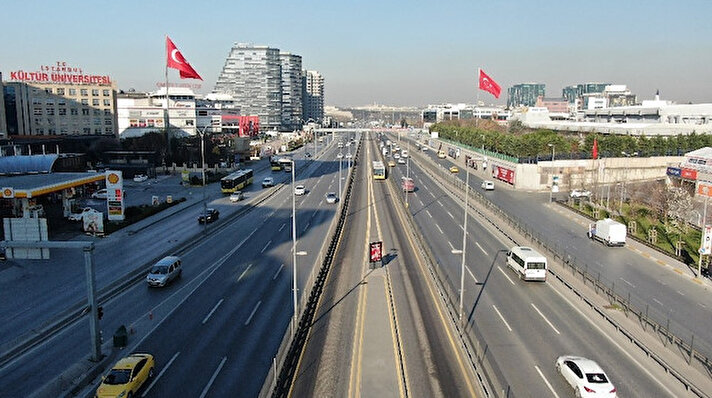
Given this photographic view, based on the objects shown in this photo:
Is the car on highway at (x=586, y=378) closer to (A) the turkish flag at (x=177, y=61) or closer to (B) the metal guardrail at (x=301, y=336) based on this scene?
(B) the metal guardrail at (x=301, y=336)

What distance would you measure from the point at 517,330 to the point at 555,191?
177ft

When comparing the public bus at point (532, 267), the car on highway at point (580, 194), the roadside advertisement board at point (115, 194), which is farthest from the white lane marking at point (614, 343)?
the roadside advertisement board at point (115, 194)

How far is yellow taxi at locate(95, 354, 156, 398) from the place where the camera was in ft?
68.9

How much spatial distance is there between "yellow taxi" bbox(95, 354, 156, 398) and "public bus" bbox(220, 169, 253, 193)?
190 ft

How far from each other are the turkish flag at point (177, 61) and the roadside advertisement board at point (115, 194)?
31.4 metres

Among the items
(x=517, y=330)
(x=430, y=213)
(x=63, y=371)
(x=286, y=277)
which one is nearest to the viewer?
(x=63, y=371)

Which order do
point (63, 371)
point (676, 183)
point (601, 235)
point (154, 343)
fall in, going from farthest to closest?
point (676, 183) → point (601, 235) → point (154, 343) → point (63, 371)

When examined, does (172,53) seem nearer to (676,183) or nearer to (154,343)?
(154,343)

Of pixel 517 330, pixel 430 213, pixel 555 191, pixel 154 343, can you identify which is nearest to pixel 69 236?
pixel 154 343

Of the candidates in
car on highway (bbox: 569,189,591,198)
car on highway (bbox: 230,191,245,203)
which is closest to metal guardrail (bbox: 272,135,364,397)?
car on highway (bbox: 230,191,245,203)

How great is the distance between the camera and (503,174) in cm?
9300

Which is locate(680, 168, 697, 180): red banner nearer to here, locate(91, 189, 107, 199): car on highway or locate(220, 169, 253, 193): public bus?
locate(220, 169, 253, 193): public bus

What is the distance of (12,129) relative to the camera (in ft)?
420

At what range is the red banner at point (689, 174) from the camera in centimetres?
7588
